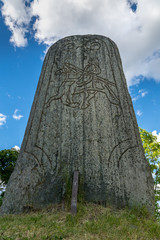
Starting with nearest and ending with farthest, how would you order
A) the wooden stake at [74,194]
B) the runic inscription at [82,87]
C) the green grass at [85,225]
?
the green grass at [85,225] → the wooden stake at [74,194] → the runic inscription at [82,87]

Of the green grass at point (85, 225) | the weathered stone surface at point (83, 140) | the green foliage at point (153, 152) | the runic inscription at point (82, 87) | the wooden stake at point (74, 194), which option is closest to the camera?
the green grass at point (85, 225)

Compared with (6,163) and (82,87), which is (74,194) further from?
(6,163)

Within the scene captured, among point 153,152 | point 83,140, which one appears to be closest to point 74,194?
point 83,140

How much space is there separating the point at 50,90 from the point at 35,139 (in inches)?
49.7

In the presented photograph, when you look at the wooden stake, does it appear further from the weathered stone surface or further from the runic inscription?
the runic inscription

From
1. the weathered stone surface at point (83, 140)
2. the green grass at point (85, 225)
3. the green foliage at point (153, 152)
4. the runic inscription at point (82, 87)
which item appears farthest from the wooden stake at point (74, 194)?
the green foliage at point (153, 152)

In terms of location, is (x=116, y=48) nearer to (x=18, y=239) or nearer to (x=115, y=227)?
(x=115, y=227)

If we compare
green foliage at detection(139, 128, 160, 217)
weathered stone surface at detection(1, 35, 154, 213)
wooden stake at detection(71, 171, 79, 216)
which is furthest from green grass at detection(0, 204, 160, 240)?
green foliage at detection(139, 128, 160, 217)

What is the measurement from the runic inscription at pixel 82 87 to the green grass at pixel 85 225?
209cm

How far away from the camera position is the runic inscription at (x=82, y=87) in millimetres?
4148

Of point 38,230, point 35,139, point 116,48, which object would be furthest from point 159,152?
point 38,230

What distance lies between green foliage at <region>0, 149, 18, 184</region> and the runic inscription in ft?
29.5

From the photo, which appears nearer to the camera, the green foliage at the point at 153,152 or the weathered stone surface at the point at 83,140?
the weathered stone surface at the point at 83,140

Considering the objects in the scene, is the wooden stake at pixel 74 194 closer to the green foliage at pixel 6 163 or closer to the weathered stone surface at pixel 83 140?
the weathered stone surface at pixel 83 140
